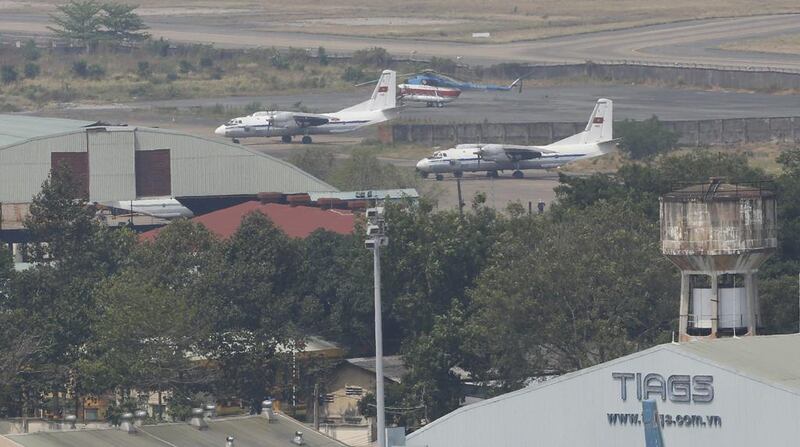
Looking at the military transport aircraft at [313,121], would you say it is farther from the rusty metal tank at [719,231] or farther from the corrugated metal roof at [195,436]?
the rusty metal tank at [719,231]

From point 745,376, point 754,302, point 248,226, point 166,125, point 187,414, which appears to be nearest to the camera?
point 745,376

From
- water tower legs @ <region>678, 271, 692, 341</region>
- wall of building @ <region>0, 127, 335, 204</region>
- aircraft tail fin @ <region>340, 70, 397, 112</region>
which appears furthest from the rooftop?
aircraft tail fin @ <region>340, 70, 397, 112</region>

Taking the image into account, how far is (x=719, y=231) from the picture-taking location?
61.9 metres

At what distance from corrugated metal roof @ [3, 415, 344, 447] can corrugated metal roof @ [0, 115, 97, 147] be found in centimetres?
5023

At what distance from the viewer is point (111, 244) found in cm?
8919

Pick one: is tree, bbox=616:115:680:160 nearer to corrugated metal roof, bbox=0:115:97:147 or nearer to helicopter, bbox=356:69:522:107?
helicopter, bbox=356:69:522:107

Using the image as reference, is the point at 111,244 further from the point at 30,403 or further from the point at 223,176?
the point at 223,176

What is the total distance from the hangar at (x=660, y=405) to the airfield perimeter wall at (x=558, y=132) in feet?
318

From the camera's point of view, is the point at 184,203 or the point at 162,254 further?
the point at 184,203

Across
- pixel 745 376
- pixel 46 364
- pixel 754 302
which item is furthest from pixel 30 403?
pixel 745 376

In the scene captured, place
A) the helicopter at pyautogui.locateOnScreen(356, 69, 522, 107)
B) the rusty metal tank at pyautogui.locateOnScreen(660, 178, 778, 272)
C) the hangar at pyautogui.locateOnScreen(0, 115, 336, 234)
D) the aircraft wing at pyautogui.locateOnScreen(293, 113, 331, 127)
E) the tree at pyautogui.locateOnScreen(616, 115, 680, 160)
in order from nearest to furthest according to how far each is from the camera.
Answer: the rusty metal tank at pyautogui.locateOnScreen(660, 178, 778, 272) < the hangar at pyautogui.locateOnScreen(0, 115, 336, 234) < the tree at pyautogui.locateOnScreen(616, 115, 680, 160) < the aircraft wing at pyautogui.locateOnScreen(293, 113, 331, 127) < the helicopter at pyautogui.locateOnScreen(356, 69, 522, 107)

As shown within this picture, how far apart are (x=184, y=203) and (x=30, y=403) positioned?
39825mm

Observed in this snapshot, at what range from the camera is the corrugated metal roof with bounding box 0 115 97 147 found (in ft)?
392

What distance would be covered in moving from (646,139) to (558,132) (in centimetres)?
925
